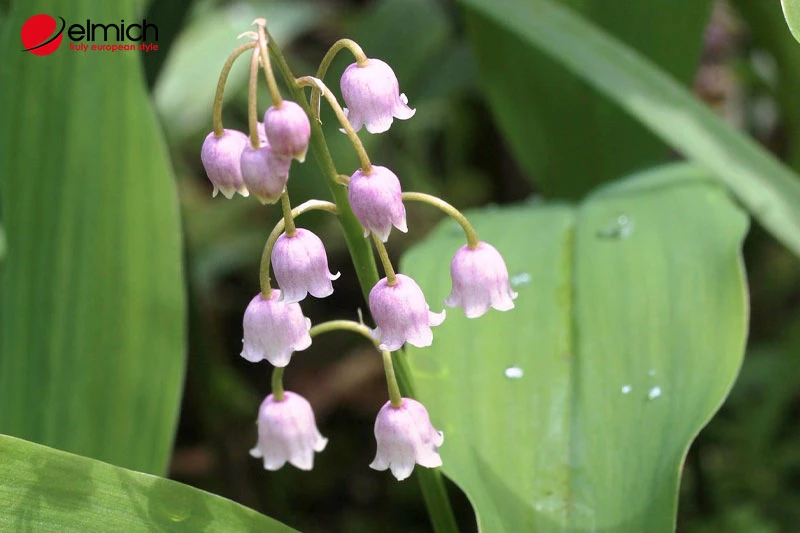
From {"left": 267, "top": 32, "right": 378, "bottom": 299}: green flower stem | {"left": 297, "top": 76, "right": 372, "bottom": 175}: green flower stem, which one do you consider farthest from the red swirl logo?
{"left": 297, "top": 76, "right": 372, "bottom": 175}: green flower stem

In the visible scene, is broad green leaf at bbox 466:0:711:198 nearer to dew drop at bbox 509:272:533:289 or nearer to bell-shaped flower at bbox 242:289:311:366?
dew drop at bbox 509:272:533:289

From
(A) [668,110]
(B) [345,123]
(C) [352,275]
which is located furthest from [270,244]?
(C) [352,275]

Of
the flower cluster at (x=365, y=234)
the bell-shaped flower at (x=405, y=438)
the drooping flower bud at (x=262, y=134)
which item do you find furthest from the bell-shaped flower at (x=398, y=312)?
the drooping flower bud at (x=262, y=134)

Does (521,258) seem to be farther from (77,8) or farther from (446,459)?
(77,8)

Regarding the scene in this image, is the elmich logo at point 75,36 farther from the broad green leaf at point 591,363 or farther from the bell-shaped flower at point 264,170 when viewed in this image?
the bell-shaped flower at point 264,170

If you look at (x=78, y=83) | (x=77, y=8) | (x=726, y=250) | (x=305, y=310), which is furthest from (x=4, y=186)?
(x=305, y=310)

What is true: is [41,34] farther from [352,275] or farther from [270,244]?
[352,275]
